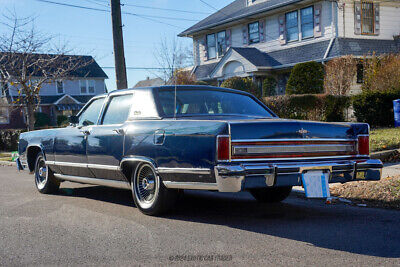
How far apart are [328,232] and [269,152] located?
1.02 metres

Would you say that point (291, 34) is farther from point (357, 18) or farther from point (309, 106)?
point (309, 106)

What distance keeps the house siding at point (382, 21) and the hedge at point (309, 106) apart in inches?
278

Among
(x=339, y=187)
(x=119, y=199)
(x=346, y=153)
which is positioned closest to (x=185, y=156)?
(x=346, y=153)

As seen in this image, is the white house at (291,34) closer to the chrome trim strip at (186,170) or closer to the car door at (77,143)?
the car door at (77,143)

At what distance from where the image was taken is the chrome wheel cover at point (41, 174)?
8.11 meters

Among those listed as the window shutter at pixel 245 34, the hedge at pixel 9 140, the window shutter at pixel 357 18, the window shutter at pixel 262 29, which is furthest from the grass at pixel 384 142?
the hedge at pixel 9 140

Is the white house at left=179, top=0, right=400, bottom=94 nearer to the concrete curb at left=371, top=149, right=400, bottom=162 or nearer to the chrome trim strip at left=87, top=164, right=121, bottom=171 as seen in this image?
the concrete curb at left=371, top=149, right=400, bottom=162

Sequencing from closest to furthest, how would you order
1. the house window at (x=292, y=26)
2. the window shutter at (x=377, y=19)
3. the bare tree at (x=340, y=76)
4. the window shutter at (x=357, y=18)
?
the bare tree at (x=340, y=76) → the window shutter at (x=357, y=18) → the window shutter at (x=377, y=19) → the house window at (x=292, y=26)

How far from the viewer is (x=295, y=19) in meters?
23.9

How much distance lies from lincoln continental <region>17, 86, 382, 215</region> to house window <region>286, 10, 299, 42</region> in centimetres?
1818

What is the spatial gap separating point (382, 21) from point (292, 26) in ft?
14.5

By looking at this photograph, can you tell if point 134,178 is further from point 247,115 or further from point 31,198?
point 31,198

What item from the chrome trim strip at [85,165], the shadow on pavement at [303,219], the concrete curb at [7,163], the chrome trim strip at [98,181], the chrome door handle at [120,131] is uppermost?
the chrome door handle at [120,131]

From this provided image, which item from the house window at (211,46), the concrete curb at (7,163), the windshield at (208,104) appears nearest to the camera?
the windshield at (208,104)
